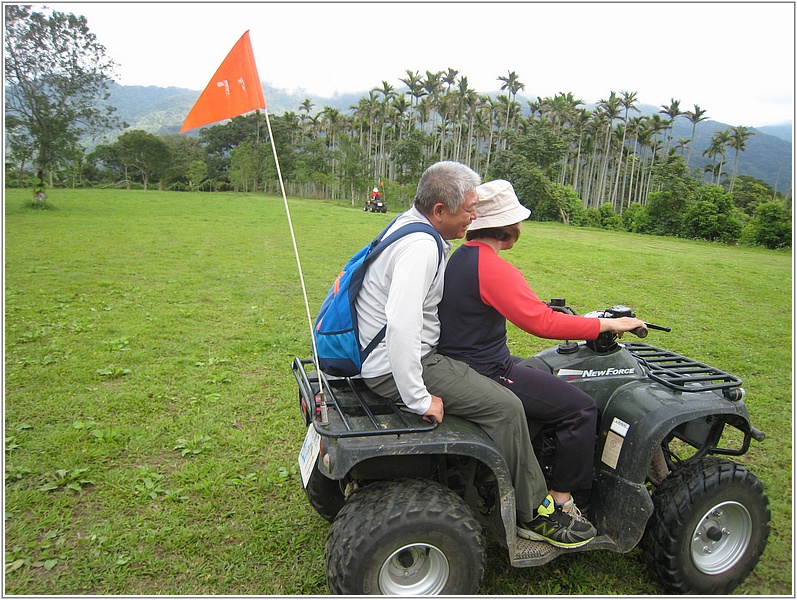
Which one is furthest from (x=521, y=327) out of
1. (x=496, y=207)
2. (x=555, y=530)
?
(x=555, y=530)

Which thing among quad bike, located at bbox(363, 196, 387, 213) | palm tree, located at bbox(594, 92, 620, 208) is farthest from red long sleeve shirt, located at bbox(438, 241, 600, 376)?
palm tree, located at bbox(594, 92, 620, 208)

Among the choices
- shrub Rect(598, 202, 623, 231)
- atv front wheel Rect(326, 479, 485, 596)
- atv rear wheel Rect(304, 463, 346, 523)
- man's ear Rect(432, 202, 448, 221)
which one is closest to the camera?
atv front wheel Rect(326, 479, 485, 596)

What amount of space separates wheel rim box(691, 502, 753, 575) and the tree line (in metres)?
26.7

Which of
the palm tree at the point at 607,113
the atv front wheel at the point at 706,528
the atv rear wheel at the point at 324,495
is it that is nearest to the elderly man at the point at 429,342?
the atv front wheel at the point at 706,528

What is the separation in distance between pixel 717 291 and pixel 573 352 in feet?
31.9

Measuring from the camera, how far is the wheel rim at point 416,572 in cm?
268

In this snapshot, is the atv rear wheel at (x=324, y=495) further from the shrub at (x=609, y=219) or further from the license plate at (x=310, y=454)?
the shrub at (x=609, y=219)

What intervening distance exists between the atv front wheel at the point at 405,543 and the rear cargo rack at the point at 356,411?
295 millimetres

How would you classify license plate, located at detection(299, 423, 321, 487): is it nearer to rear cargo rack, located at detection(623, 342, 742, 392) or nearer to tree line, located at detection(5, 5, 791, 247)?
rear cargo rack, located at detection(623, 342, 742, 392)

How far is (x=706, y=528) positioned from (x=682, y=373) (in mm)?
793

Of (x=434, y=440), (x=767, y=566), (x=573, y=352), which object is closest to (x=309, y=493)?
(x=434, y=440)

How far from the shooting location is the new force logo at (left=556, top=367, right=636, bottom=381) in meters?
3.17

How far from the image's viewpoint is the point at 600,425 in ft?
10.2

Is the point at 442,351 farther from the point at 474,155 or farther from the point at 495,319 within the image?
the point at 474,155
